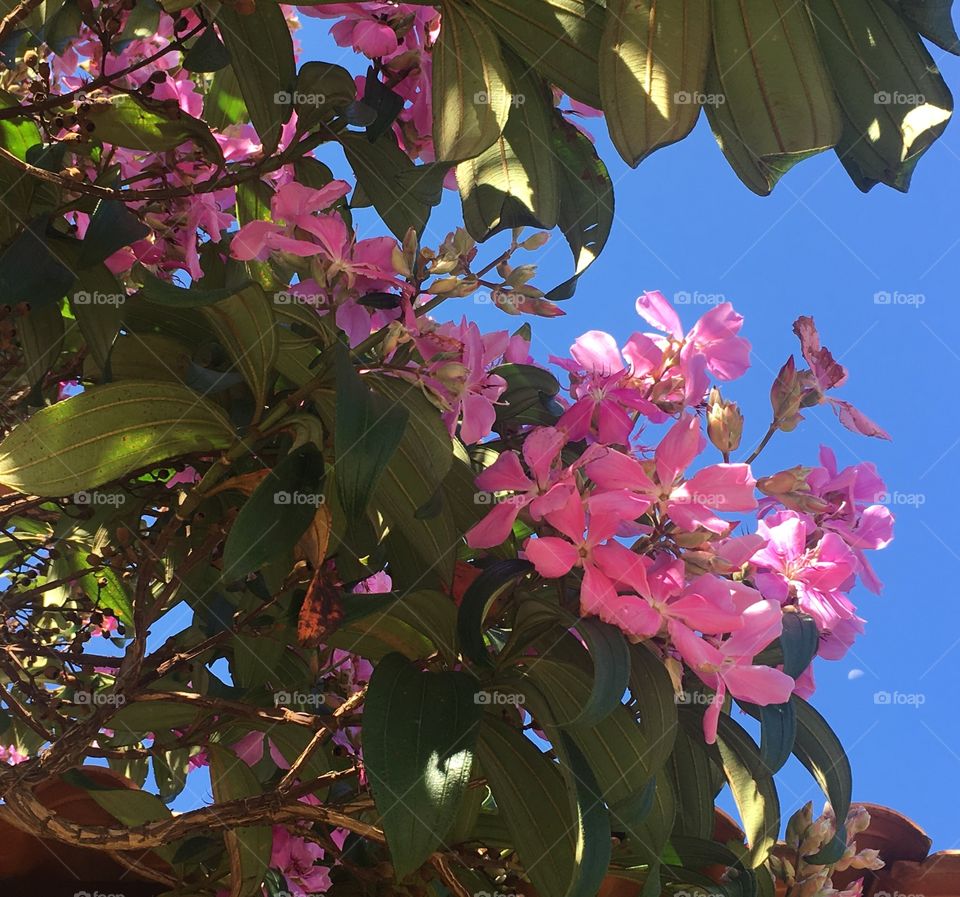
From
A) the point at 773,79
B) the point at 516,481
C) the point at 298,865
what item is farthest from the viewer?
the point at 298,865

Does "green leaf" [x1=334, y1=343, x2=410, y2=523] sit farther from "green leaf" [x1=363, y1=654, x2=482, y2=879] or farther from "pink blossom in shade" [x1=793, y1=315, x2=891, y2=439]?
"pink blossom in shade" [x1=793, y1=315, x2=891, y2=439]

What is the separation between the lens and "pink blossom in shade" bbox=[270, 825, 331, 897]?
1302 millimetres

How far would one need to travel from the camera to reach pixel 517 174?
105 centimetres

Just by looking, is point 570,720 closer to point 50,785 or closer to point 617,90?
point 617,90

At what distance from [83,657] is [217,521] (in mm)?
409

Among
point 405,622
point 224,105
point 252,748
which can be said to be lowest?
point 252,748

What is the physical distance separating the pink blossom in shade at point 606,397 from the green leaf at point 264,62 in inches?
17.1

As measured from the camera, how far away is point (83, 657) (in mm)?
1375

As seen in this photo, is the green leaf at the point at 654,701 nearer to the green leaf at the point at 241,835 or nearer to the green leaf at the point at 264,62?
the green leaf at the point at 241,835

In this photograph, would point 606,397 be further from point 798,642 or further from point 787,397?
point 798,642

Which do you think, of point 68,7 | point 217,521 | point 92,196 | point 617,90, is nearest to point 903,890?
point 217,521

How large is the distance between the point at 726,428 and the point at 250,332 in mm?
479

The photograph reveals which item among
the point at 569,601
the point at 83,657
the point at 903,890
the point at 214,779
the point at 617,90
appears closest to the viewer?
the point at 617,90

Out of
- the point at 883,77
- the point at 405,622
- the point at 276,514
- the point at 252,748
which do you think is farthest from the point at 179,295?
the point at 252,748
